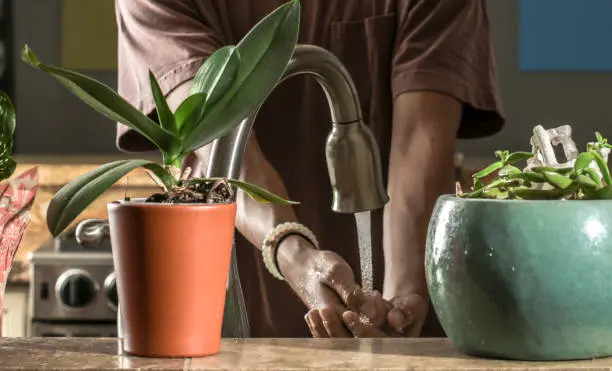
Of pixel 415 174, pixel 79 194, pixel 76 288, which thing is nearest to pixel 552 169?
pixel 79 194

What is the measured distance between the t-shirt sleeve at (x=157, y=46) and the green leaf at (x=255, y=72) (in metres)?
0.76

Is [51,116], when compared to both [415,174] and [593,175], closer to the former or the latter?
[415,174]

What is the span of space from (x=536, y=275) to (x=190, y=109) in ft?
0.80

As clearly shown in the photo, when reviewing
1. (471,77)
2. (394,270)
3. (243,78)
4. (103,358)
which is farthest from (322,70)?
(471,77)

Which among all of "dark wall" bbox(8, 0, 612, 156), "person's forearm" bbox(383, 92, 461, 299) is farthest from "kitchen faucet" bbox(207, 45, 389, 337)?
"dark wall" bbox(8, 0, 612, 156)

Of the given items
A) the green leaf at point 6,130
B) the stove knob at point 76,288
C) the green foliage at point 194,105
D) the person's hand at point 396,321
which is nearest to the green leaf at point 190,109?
the green foliage at point 194,105

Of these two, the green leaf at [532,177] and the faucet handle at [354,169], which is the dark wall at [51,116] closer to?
the faucet handle at [354,169]

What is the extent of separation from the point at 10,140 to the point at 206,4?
0.92 meters

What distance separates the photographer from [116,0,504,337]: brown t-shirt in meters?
1.55

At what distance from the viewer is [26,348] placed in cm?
72

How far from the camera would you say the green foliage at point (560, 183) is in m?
0.66

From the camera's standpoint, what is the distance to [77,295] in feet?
8.87

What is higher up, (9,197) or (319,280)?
(9,197)

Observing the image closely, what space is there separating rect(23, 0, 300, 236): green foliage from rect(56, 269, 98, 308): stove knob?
206cm
